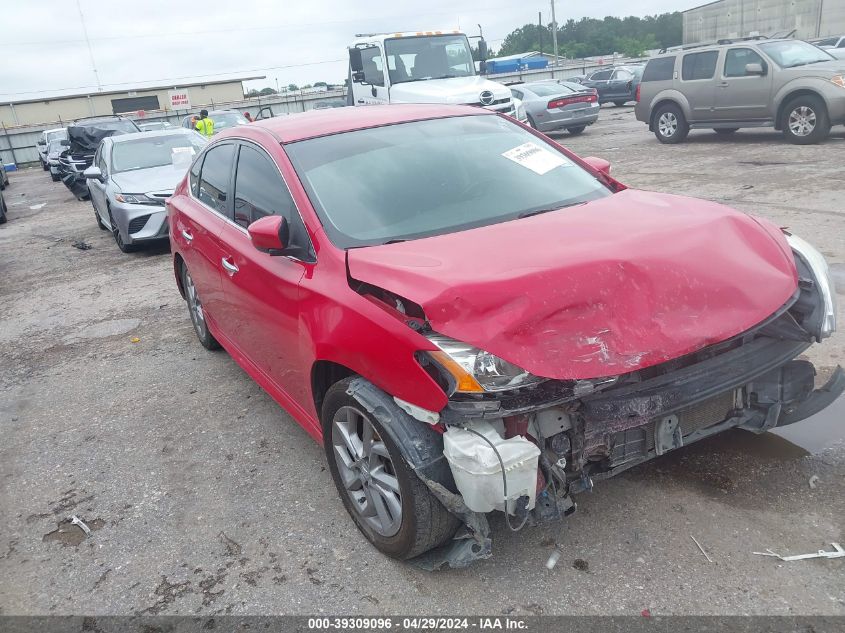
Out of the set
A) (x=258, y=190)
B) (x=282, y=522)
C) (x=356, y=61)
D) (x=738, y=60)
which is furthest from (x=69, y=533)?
(x=738, y=60)

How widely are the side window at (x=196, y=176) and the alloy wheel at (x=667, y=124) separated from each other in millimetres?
12006

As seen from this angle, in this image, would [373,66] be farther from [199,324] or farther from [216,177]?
[216,177]

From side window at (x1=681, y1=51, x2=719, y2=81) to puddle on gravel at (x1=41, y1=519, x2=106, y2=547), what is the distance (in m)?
13.6

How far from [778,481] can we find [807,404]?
1.20ft

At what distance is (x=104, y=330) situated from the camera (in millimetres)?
6508

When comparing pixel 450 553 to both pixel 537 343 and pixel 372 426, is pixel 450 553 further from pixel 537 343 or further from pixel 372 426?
pixel 537 343

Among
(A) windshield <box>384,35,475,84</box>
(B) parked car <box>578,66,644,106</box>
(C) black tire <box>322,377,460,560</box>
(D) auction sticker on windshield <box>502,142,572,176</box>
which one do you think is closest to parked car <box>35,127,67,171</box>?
(A) windshield <box>384,35,475,84</box>

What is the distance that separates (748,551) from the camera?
2.68m

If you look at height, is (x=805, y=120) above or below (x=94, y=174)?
below

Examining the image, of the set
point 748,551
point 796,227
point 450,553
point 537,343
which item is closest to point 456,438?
point 537,343

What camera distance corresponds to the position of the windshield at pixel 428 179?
3215 millimetres

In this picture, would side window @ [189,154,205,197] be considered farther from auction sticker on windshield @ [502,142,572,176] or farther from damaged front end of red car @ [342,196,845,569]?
damaged front end of red car @ [342,196,845,569]

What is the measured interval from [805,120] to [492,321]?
12.3 meters

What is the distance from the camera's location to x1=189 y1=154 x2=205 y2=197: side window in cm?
493
